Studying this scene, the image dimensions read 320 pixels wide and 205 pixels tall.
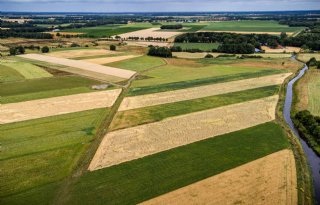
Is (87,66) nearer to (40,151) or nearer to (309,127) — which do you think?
(40,151)

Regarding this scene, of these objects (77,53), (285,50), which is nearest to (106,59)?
(77,53)

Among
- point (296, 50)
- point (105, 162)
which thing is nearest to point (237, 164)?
point (105, 162)

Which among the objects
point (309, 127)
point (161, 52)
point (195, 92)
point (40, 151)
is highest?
point (161, 52)

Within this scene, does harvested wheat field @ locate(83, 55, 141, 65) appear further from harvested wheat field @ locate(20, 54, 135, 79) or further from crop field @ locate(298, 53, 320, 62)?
Result: crop field @ locate(298, 53, 320, 62)

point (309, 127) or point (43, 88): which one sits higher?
point (43, 88)

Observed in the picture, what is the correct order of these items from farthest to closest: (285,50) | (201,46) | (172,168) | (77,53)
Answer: (201,46) < (285,50) < (77,53) < (172,168)

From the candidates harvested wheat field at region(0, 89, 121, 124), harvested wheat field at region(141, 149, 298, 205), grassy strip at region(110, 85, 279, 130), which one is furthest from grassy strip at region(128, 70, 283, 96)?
harvested wheat field at region(141, 149, 298, 205)
